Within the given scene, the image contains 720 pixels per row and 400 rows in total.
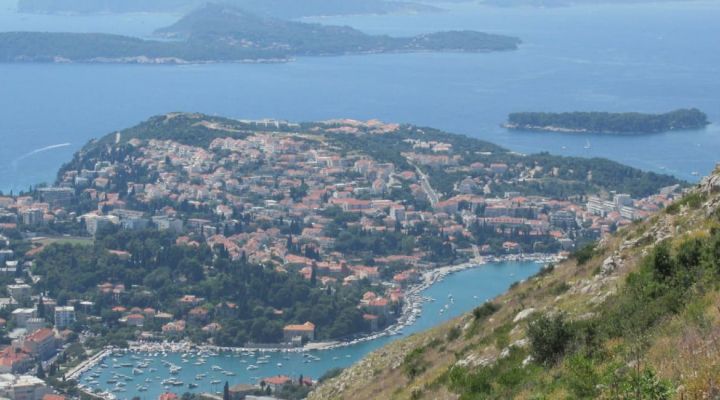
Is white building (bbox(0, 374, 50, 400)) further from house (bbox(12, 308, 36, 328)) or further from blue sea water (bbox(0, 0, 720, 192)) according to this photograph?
blue sea water (bbox(0, 0, 720, 192))

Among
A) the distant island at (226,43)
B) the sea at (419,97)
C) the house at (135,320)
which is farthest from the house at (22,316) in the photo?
the distant island at (226,43)

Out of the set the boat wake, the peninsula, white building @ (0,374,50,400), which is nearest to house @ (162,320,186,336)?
the peninsula

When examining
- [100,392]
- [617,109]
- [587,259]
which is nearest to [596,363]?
[587,259]

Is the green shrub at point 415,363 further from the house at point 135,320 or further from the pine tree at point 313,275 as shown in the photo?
the pine tree at point 313,275

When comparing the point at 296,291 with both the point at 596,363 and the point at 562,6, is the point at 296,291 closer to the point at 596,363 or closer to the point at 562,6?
the point at 596,363

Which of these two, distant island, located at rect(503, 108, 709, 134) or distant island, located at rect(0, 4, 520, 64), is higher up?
distant island, located at rect(0, 4, 520, 64)

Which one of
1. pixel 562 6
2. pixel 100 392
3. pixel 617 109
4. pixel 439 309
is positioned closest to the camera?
pixel 100 392
